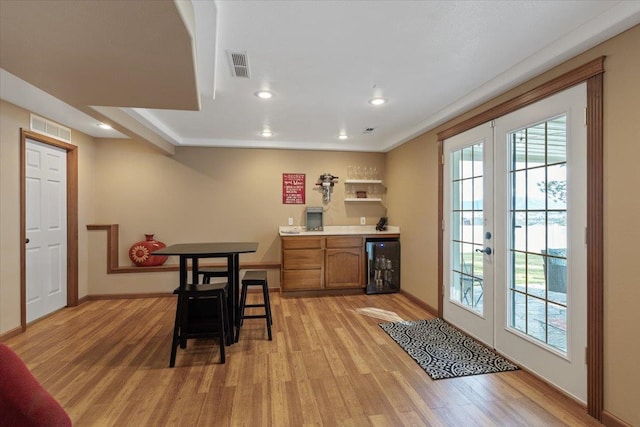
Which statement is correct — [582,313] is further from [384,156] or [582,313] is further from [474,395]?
[384,156]

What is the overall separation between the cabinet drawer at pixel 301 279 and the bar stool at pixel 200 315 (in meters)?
1.66

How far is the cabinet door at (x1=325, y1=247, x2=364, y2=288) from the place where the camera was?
4699 mm

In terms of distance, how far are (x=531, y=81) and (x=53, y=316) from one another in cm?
562

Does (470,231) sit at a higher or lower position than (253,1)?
lower

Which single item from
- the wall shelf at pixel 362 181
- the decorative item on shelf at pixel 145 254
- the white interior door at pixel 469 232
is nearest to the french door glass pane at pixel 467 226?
the white interior door at pixel 469 232

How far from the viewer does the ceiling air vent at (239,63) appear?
7.20ft

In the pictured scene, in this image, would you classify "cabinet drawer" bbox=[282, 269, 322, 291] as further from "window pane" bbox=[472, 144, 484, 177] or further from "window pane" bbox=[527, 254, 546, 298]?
"window pane" bbox=[527, 254, 546, 298]

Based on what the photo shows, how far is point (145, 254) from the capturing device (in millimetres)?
4551

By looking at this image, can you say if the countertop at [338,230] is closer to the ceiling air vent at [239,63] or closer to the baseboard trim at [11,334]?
the ceiling air vent at [239,63]

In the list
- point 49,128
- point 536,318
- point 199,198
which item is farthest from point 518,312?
point 49,128

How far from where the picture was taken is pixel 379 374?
2.43 metres

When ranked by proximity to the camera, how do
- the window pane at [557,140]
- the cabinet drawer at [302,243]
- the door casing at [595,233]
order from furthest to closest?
the cabinet drawer at [302,243], the window pane at [557,140], the door casing at [595,233]

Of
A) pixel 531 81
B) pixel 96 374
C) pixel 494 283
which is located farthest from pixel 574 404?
pixel 96 374

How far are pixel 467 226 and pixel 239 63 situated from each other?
267cm
